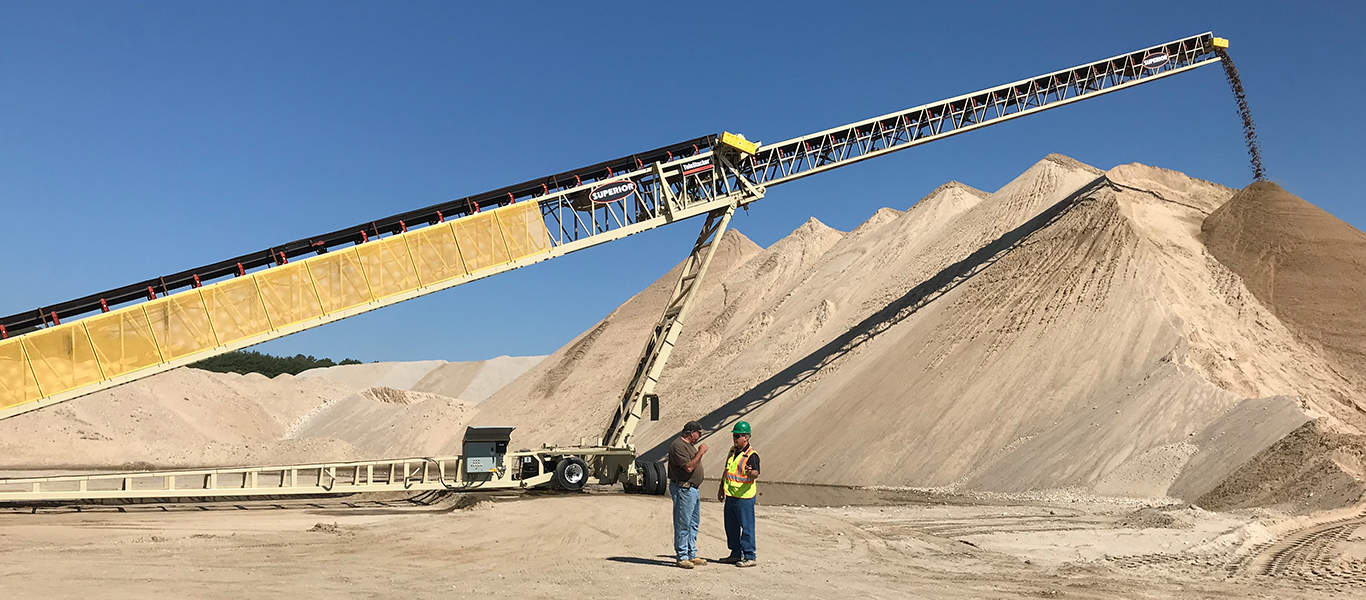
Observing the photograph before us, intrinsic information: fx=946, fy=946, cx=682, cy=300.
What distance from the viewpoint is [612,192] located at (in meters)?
23.8

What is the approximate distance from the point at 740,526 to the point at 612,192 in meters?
14.9

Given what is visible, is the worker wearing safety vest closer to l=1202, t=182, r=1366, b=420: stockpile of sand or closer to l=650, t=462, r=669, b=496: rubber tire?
l=650, t=462, r=669, b=496: rubber tire

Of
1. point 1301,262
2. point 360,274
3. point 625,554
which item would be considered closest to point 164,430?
point 360,274

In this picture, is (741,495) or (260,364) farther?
(260,364)

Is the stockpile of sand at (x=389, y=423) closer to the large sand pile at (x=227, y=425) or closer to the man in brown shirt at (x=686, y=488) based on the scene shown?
the large sand pile at (x=227, y=425)

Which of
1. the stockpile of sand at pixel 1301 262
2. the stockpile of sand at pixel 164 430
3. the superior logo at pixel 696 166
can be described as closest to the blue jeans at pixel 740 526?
the superior logo at pixel 696 166

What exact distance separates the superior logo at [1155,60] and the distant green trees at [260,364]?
84.3m

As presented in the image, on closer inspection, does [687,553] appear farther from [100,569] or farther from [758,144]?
[758,144]

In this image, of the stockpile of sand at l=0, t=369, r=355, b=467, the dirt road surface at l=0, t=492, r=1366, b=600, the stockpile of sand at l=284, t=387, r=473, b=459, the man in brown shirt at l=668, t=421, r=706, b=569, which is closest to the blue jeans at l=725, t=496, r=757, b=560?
the dirt road surface at l=0, t=492, r=1366, b=600

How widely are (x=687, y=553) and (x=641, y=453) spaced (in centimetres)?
2793

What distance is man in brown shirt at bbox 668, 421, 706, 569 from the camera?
31.3ft

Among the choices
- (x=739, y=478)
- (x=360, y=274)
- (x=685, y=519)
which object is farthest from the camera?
(x=360, y=274)

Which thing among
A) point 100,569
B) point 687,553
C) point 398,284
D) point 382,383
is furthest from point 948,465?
point 382,383

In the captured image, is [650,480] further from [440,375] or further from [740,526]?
[440,375]
